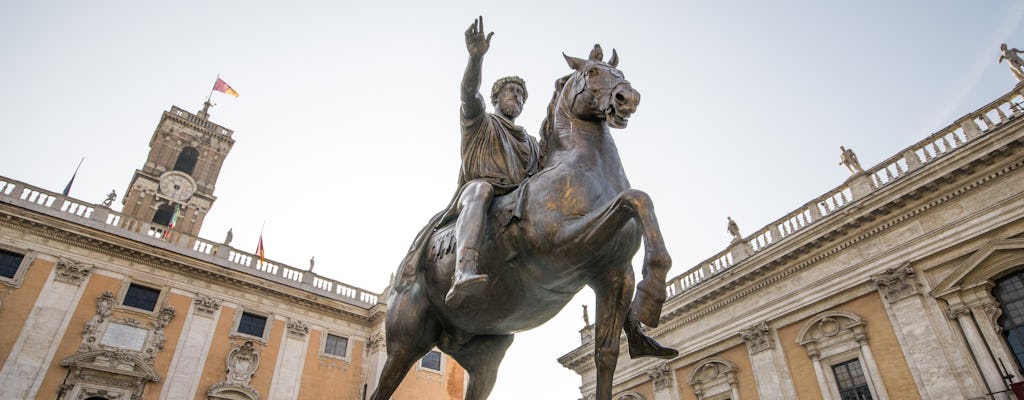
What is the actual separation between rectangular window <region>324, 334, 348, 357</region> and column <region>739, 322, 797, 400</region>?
17.2m

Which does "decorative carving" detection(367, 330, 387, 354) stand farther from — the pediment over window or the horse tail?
the horse tail

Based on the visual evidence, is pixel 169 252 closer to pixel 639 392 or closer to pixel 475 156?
pixel 639 392

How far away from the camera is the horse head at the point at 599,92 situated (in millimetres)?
3004

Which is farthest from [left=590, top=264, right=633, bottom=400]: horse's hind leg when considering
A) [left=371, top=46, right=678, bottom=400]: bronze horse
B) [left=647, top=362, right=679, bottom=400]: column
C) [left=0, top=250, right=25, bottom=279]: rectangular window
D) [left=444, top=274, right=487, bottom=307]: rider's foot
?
[left=0, top=250, right=25, bottom=279]: rectangular window

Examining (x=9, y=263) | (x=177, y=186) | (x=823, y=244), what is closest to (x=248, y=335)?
(x=9, y=263)

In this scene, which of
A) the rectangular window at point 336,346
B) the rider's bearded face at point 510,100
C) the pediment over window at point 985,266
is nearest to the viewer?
the rider's bearded face at point 510,100

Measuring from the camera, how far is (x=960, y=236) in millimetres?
14047

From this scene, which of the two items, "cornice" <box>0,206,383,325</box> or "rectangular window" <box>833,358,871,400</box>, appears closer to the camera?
"rectangular window" <box>833,358,871,400</box>

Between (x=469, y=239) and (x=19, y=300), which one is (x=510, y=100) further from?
(x=19, y=300)

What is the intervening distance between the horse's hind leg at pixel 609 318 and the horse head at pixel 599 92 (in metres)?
0.85

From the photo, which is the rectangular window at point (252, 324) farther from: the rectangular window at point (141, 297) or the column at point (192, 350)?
the rectangular window at point (141, 297)

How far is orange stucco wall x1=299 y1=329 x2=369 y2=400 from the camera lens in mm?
23641

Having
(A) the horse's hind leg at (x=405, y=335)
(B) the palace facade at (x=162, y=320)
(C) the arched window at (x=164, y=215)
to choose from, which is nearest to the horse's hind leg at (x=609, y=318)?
(A) the horse's hind leg at (x=405, y=335)

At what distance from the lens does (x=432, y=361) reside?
1065 inches
